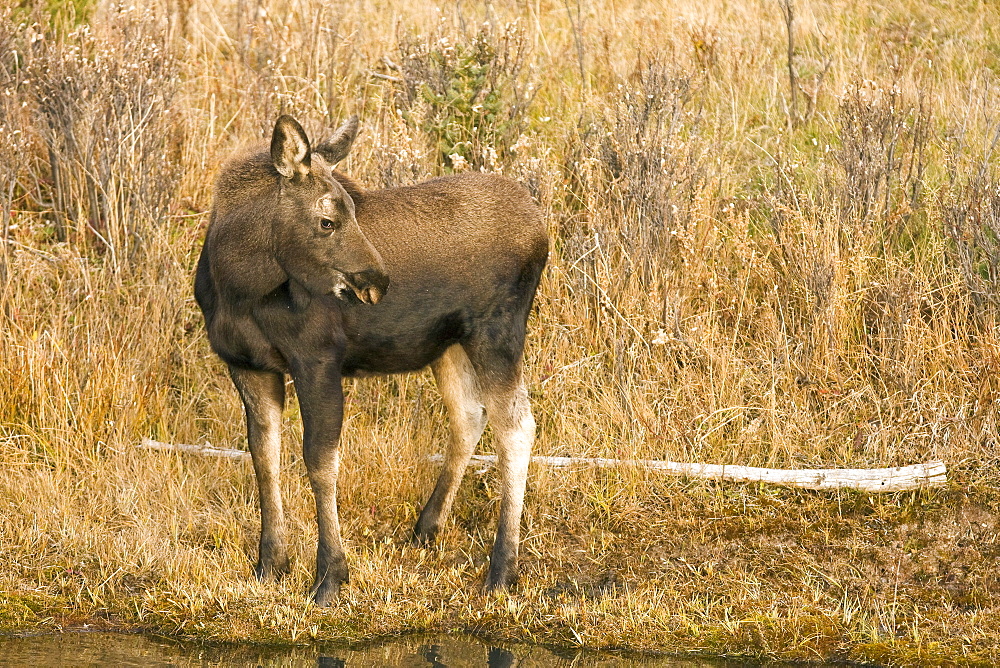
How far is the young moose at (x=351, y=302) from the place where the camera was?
5.96 m

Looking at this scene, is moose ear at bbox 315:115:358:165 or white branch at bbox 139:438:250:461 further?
white branch at bbox 139:438:250:461

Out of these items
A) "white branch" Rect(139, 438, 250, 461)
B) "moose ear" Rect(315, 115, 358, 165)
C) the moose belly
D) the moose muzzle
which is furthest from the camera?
"white branch" Rect(139, 438, 250, 461)

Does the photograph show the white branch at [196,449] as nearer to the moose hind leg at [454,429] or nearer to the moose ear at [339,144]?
the moose hind leg at [454,429]

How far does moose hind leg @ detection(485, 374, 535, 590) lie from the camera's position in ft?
21.5

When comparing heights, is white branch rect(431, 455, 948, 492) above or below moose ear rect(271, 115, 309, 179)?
below

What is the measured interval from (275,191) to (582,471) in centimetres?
246

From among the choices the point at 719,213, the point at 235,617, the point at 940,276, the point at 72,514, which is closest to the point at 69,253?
the point at 72,514

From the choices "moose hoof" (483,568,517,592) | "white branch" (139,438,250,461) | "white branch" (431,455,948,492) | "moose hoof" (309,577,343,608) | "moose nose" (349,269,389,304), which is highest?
"moose nose" (349,269,389,304)

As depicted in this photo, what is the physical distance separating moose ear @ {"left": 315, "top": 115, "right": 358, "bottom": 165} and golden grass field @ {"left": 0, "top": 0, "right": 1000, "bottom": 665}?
1.87 meters

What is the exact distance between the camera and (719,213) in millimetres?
8922

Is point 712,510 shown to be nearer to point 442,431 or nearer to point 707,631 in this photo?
point 707,631

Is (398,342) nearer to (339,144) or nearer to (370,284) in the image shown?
(370,284)

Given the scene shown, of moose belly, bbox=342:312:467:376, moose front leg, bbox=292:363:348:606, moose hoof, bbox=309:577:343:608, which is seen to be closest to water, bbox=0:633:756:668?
moose hoof, bbox=309:577:343:608

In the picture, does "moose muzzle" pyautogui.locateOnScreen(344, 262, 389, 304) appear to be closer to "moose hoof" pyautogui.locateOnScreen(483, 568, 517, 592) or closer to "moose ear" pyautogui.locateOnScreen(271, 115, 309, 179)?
"moose ear" pyautogui.locateOnScreen(271, 115, 309, 179)
